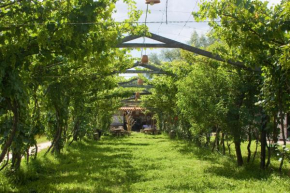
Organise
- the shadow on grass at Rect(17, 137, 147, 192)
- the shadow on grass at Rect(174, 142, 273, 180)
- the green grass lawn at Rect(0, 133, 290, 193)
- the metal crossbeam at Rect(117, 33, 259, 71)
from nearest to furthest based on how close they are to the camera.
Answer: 1. the green grass lawn at Rect(0, 133, 290, 193)
2. the shadow on grass at Rect(17, 137, 147, 192)
3. the shadow on grass at Rect(174, 142, 273, 180)
4. the metal crossbeam at Rect(117, 33, 259, 71)

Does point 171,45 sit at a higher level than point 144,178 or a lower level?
higher

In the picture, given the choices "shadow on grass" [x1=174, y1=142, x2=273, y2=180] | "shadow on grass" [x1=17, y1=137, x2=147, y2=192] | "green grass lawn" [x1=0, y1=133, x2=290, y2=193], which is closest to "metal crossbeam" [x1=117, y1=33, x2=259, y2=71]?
"shadow on grass" [x1=174, y1=142, x2=273, y2=180]

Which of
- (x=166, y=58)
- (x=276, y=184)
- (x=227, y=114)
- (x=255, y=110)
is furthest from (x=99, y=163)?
(x=166, y=58)

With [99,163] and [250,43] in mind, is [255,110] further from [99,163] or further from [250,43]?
[99,163]

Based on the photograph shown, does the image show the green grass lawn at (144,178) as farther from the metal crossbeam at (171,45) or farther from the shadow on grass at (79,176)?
the metal crossbeam at (171,45)

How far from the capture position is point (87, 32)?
591cm

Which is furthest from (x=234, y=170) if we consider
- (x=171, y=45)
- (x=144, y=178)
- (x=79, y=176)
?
(x=79, y=176)

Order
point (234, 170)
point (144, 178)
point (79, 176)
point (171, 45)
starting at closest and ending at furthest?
point (144, 178) < point (171, 45) < point (79, 176) < point (234, 170)

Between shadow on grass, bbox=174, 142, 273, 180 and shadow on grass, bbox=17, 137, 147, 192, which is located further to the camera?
shadow on grass, bbox=174, 142, 273, 180

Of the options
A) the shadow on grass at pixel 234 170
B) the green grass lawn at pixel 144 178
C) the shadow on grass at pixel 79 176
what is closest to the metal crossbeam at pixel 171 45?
the shadow on grass at pixel 234 170

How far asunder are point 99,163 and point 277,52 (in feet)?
24.1

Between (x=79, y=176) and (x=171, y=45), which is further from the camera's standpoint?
(x=79, y=176)

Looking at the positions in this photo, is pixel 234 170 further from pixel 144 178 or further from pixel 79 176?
pixel 79 176

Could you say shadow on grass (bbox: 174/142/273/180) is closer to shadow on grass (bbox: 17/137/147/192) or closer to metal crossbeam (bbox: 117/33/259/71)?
shadow on grass (bbox: 17/137/147/192)
